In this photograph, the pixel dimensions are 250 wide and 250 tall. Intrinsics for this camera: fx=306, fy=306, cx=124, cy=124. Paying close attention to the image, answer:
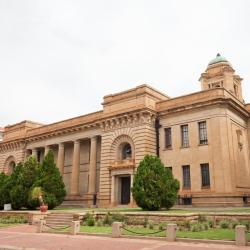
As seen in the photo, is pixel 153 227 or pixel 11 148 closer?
pixel 153 227

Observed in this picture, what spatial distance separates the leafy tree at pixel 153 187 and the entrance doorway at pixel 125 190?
29.1 ft

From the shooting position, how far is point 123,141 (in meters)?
36.5

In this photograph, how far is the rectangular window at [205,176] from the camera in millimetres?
30839

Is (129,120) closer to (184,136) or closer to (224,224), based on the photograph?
(184,136)

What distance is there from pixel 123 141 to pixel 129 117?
10.1 feet

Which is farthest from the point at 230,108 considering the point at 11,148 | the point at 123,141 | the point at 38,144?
the point at 11,148

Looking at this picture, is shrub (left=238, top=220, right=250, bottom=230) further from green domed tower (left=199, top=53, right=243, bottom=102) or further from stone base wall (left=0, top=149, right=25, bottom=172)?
stone base wall (left=0, top=149, right=25, bottom=172)

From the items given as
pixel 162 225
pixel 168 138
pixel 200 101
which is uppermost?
pixel 200 101

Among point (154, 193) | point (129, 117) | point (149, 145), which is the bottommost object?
point (154, 193)

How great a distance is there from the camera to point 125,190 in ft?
118

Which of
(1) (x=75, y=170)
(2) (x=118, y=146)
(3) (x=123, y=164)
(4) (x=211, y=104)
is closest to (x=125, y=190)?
(3) (x=123, y=164)

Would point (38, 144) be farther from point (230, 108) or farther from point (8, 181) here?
point (230, 108)

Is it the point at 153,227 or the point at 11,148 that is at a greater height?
the point at 11,148

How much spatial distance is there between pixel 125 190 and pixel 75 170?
9.71 metres
